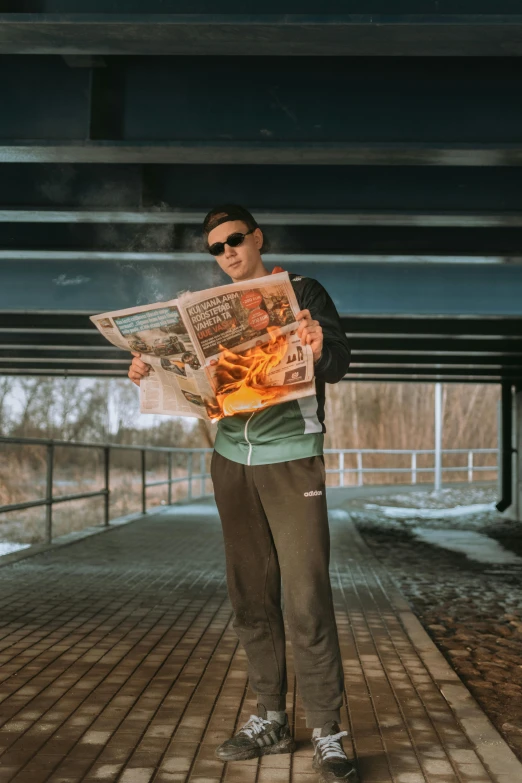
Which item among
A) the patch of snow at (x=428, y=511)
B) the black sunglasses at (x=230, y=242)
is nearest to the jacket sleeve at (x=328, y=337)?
the black sunglasses at (x=230, y=242)

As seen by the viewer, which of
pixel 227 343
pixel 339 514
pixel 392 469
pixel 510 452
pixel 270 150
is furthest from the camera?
pixel 392 469

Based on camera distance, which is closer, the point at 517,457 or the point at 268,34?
the point at 268,34

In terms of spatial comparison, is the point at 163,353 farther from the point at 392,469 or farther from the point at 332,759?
the point at 392,469

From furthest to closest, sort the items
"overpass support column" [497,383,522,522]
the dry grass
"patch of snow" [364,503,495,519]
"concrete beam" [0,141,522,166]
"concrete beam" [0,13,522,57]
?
1. the dry grass
2. "patch of snow" [364,503,495,519]
3. "overpass support column" [497,383,522,522]
4. "concrete beam" [0,141,522,166]
5. "concrete beam" [0,13,522,57]

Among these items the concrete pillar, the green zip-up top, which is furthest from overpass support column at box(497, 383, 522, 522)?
the green zip-up top

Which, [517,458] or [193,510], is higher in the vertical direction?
[517,458]

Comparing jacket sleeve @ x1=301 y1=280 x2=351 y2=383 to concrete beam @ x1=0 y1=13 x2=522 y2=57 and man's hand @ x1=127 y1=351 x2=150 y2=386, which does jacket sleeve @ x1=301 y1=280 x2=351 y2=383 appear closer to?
man's hand @ x1=127 y1=351 x2=150 y2=386

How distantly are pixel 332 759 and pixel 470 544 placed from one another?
369 inches

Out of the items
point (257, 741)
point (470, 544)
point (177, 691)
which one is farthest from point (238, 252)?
point (470, 544)

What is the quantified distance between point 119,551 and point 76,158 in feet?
17.9

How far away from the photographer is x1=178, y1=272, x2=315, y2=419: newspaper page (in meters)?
3.12

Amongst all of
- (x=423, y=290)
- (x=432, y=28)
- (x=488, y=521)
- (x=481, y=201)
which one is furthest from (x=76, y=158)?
(x=488, y=521)

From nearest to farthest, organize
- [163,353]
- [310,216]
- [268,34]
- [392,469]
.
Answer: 1. [163,353]
2. [268,34]
3. [310,216]
4. [392,469]

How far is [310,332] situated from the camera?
3105 mm
